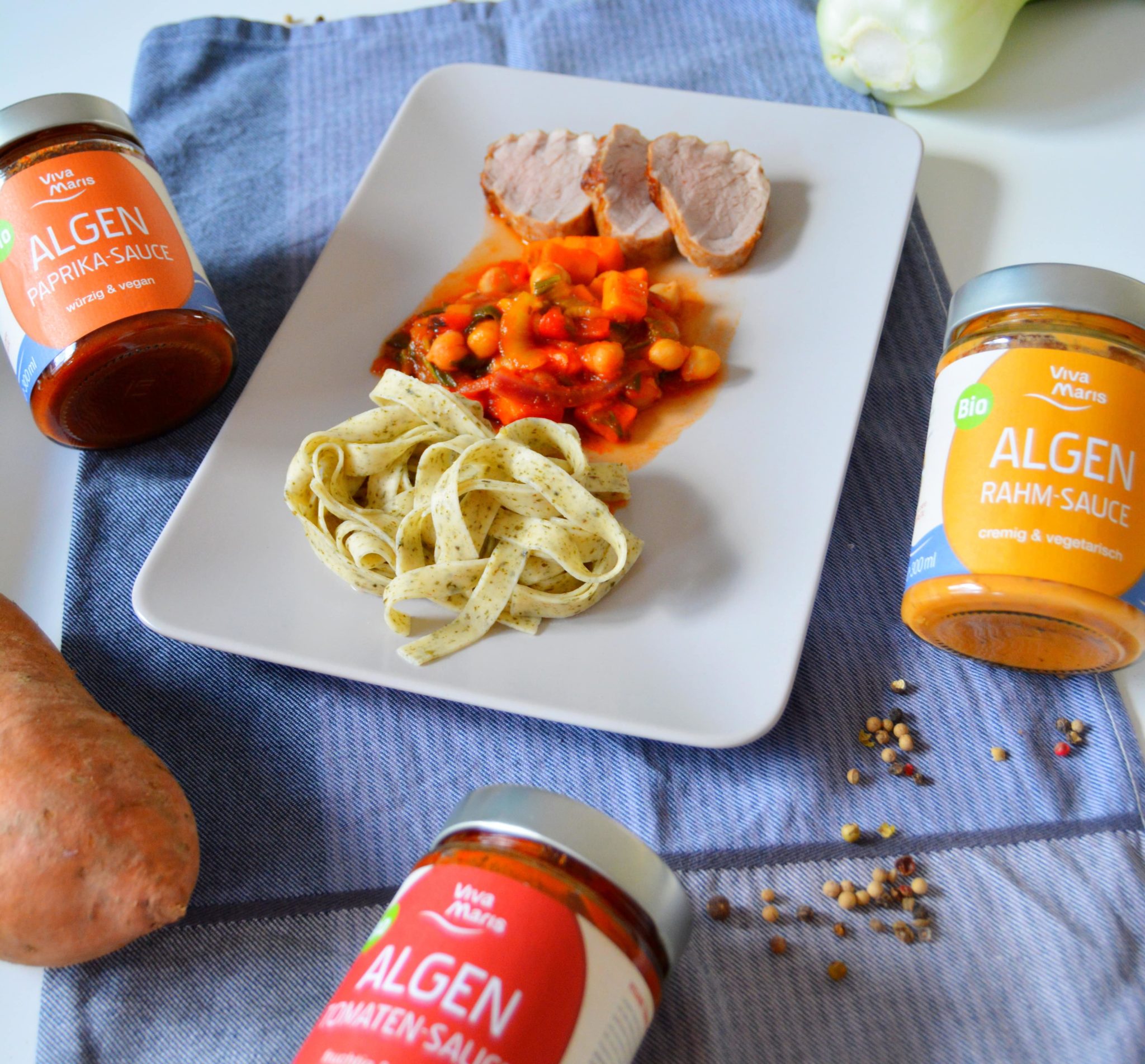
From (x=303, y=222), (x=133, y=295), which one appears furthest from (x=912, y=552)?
(x=303, y=222)

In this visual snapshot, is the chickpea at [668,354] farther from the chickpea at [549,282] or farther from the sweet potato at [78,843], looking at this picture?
the sweet potato at [78,843]

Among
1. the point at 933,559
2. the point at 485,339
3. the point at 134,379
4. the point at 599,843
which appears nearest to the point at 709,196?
the point at 485,339

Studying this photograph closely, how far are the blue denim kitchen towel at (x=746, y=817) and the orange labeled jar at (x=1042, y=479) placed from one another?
11.5 inches

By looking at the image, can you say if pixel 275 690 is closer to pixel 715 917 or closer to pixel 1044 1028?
pixel 715 917

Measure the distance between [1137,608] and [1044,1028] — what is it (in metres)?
0.84

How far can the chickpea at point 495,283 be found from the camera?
119 inches

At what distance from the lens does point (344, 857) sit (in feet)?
7.34

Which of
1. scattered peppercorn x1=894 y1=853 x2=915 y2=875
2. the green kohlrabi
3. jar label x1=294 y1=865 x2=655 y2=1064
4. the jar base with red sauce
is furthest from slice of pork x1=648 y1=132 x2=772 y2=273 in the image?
jar label x1=294 y1=865 x2=655 y2=1064

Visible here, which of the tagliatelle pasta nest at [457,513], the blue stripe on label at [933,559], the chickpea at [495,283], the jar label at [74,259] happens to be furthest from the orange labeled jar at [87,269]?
the blue stripe on label at [933,559]

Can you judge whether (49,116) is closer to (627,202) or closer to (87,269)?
(87,269)

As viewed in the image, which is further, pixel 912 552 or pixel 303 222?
pixel 303 222

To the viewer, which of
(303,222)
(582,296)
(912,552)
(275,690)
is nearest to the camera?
(912,552)

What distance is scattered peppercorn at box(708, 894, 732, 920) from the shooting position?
2.12 m

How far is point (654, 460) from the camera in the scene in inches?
107
